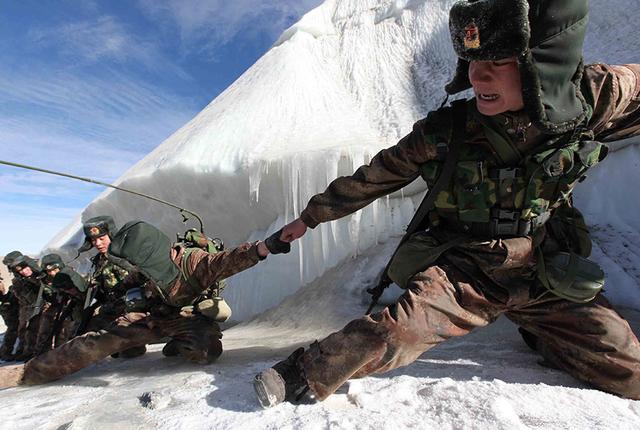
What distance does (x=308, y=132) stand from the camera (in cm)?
498

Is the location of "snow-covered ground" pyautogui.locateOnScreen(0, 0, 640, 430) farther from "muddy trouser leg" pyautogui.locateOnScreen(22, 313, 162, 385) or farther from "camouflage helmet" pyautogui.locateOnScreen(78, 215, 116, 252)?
"camouflage helmet" pyautogui.locateOnScreen(78, 215, 116, 252)

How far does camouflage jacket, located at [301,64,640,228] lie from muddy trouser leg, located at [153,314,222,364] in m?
1.06

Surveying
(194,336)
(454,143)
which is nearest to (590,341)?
(454,143)

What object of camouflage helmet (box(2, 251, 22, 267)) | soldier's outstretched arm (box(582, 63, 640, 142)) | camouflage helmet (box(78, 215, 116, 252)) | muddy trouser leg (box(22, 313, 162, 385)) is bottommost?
muddy trouser leg (box(22, 313, 162, 385))

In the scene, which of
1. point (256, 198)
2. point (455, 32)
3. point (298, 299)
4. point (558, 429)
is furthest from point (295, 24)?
point (558, 429)

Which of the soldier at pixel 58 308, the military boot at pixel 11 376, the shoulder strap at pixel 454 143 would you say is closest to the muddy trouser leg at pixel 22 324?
the soldier at pixel 58 308

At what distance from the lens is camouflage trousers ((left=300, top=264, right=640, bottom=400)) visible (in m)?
1.46

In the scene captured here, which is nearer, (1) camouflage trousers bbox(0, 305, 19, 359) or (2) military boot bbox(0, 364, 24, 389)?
(2) military boot bbox(0, 364, 24, 389)

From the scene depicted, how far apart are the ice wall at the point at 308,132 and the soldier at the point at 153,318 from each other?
1.81 metres

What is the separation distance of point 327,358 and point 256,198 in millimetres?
3435

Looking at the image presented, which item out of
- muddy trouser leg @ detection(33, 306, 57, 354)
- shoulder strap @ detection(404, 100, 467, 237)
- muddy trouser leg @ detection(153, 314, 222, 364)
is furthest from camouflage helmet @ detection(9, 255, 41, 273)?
shoulder strap @ detection(404, 100, 467, 237)

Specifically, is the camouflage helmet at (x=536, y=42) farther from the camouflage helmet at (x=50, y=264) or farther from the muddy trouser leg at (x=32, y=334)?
the muddy trouser leg at (x=32, y=334)

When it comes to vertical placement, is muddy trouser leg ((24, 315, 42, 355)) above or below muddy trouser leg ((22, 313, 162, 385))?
below

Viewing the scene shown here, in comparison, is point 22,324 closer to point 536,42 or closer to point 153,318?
point 153,318
